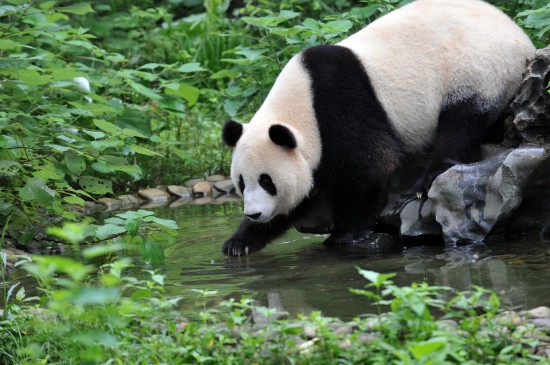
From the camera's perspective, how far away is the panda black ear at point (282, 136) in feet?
17.0

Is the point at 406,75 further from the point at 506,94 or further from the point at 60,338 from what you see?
the point at 60,338

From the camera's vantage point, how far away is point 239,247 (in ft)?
19.1

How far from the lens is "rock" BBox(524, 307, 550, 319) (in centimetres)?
354

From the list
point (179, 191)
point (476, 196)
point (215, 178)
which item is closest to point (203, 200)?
point (179, 191)

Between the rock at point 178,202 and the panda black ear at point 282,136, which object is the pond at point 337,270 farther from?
the rock at point 178,202

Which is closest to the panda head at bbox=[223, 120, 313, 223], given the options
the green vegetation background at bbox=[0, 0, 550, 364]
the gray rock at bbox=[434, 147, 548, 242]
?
the green vegetation background at bbox=[0, 0, 550, 364]

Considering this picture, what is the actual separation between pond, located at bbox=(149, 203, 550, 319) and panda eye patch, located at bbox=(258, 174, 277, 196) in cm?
46

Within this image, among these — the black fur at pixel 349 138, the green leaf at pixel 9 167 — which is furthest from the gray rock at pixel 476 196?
the green leaf at pixel 9 167

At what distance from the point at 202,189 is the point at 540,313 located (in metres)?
5.75

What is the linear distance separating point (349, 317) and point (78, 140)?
8.85 ft

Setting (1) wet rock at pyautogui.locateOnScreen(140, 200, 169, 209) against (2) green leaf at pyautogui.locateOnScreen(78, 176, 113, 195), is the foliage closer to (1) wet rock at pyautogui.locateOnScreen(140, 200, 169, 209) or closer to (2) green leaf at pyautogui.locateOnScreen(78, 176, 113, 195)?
(2) green leaf at pyautogui.locateOnScreen(78, 176, 113, 195)

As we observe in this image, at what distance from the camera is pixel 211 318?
11.4ft

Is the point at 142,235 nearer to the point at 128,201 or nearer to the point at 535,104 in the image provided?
the point at 535,104

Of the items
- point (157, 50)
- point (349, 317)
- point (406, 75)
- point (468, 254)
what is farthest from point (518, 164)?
point (157, 50)
